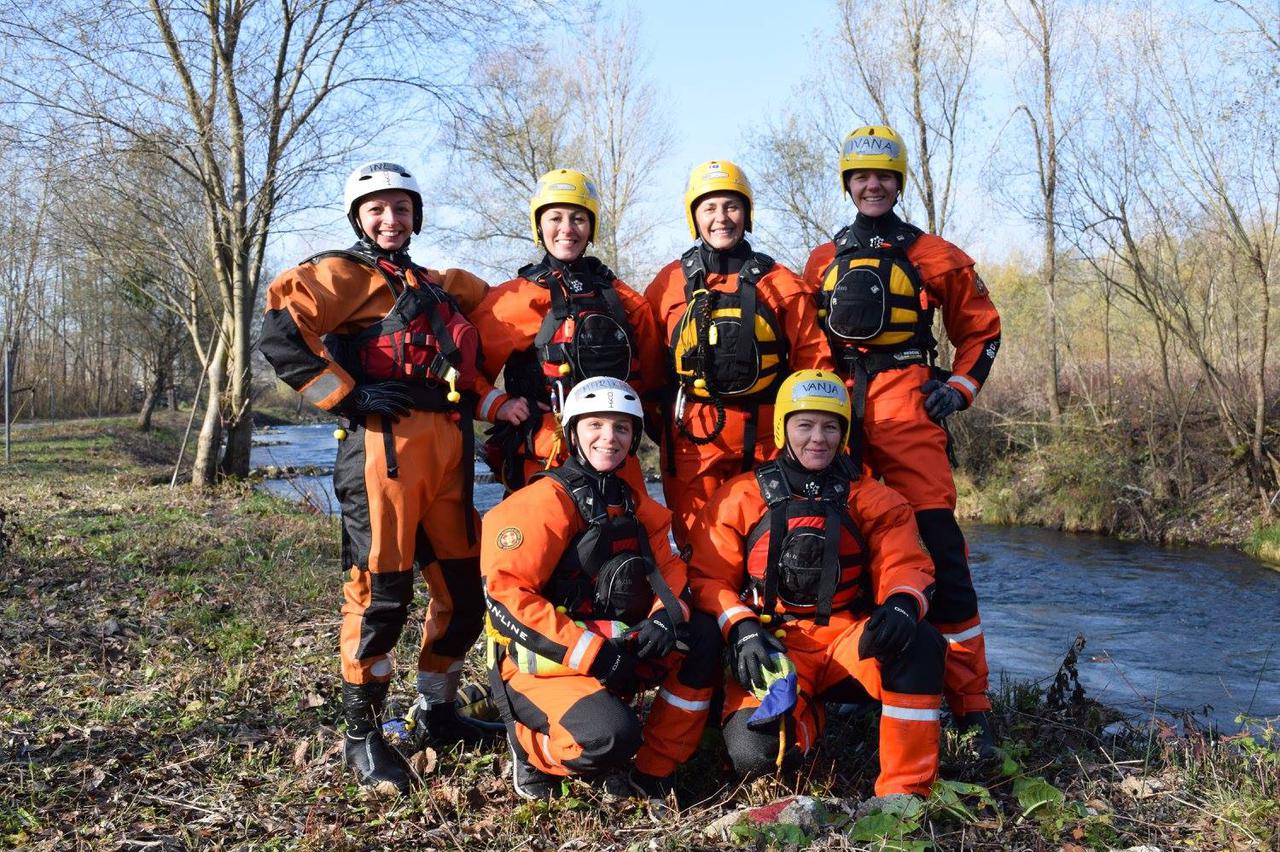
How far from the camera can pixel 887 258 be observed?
4.62 m

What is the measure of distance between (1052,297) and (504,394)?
43.0 ft

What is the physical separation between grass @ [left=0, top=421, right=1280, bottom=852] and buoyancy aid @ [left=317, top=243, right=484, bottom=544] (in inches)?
50.1

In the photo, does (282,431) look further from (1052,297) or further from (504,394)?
(504,394)

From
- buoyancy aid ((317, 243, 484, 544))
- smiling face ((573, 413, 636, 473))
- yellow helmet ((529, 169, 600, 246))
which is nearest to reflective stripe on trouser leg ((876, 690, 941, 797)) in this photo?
smiling face ((573, 413, 636, 473))

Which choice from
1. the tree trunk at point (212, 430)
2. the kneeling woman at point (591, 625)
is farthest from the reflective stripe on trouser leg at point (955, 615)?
the tree trunk at point (212, 430)

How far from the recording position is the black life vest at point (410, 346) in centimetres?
407

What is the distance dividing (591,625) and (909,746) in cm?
132

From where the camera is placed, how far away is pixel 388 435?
399cm

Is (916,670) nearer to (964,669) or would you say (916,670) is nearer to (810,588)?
(810,588)

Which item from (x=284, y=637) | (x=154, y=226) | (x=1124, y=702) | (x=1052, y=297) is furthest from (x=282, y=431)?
(x=1124, y=702)

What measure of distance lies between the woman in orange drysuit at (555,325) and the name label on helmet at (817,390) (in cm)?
84

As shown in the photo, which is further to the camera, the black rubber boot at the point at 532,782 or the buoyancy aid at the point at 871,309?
the buoyancy aid at the point at 871,309

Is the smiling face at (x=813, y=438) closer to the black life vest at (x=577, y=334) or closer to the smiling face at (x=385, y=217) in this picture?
the black life vest at (x=577, y=334)

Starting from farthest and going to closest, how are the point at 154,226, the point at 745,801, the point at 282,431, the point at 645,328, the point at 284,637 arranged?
the point at 282,431 < the point at 154,226 < the point at 284,637 < the point at 645,328 < the point at 745,801
